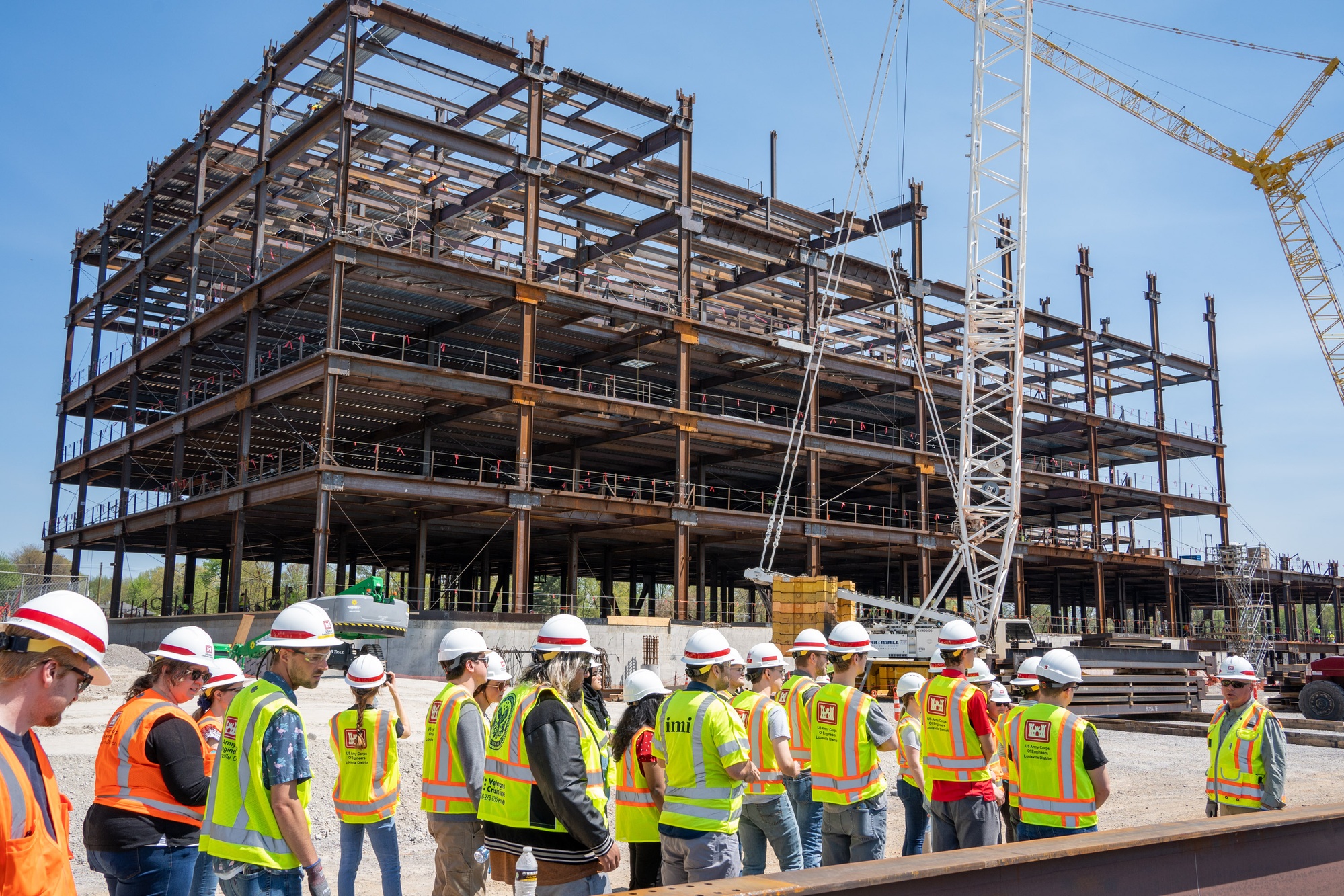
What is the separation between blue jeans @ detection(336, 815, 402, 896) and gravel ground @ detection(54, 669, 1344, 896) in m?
2.51

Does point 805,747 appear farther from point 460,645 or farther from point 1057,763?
point 460,645

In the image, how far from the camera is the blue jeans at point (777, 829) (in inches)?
274

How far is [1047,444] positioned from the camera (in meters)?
61.7

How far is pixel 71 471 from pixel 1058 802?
53859 mm

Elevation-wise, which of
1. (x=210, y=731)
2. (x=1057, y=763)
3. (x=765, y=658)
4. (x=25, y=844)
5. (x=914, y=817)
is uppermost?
(x=765, y=658)

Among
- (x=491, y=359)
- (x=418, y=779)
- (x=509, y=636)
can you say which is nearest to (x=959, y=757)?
(x=418, y=779)

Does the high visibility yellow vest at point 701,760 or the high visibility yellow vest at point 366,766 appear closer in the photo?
the high visibility yellow vest at point 701,760

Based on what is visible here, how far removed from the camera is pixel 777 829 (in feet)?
23.0

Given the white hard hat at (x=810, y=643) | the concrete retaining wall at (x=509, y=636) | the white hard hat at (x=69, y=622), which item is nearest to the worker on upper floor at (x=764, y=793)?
the white hard hat at (x=810, y=643)

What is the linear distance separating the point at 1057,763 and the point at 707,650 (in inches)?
103

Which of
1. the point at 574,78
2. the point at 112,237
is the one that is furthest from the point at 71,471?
the point at 574,78

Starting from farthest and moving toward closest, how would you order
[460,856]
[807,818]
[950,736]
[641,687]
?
[807,818], [950,736], [460,856], [641,687]

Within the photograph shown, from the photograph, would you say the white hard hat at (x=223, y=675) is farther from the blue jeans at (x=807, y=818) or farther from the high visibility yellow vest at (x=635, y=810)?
the blue jeans at (x=807, y=818)

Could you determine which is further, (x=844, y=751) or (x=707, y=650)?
(x=844, y=751)
